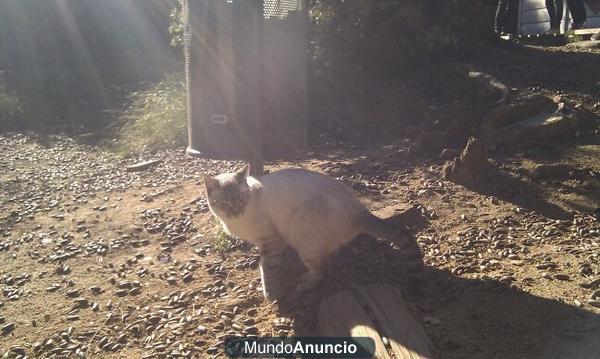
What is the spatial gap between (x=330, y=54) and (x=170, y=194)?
3.71 m

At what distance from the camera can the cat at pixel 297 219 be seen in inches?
149

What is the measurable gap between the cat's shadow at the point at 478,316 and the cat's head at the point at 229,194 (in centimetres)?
78

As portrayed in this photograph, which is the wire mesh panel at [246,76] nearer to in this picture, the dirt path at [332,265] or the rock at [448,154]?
the dirt path at [332,265]

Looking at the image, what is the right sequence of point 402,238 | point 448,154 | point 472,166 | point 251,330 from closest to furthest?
point 251,330, point 402,238, point 472,166, point 448,154

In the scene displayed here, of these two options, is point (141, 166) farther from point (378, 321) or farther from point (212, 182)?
point (378, 321)

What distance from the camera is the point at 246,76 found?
5.58 m

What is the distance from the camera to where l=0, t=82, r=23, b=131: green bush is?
1136cm

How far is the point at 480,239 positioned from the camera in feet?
14.1

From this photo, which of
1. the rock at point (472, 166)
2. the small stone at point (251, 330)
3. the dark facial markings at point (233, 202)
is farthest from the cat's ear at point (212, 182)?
the rock at point (472, 166)

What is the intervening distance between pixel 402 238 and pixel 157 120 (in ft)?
22.3

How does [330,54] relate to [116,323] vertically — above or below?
above

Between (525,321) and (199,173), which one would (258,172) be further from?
(525,321)

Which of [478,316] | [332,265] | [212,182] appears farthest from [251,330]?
[478,316]

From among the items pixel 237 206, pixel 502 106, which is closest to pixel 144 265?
pixel 237 206
